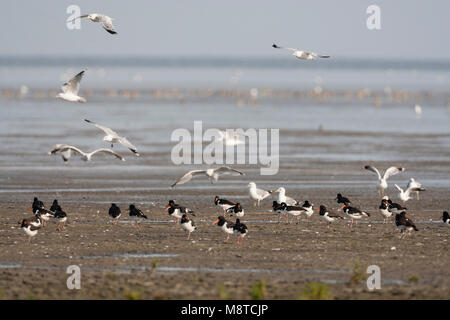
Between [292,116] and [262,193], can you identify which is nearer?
[262,193]

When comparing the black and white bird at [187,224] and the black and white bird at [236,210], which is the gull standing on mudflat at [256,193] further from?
the black and white bird at [187,224]

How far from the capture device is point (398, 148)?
38.6 meters

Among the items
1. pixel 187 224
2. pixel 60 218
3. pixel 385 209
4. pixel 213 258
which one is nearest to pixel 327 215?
pixel 385 209

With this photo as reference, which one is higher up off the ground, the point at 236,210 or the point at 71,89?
the point at 71,89

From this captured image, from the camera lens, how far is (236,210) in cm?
2017

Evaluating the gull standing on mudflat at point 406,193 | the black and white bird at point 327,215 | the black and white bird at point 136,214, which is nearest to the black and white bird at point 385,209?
the black and white bird at point 327,215

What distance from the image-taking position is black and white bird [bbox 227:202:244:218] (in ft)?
66.1

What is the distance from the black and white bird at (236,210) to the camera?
20.2 meters

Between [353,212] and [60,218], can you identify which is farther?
[353,212]

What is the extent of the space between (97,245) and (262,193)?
21.4 ft

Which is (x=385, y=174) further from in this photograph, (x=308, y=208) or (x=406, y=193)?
(x=308, y=208)
